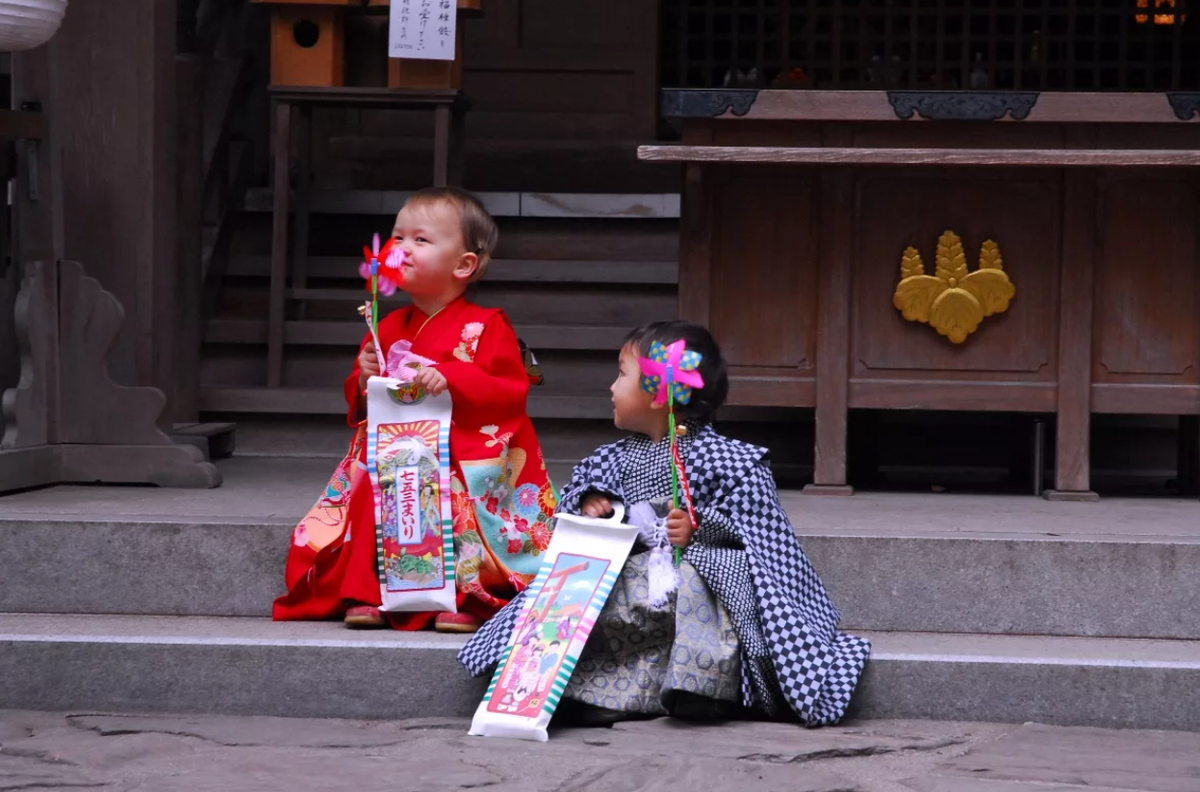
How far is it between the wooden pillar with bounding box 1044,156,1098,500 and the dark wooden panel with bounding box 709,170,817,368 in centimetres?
84

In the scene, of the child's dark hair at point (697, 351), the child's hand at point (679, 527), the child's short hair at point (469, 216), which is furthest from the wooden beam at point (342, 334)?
the child's hand at point (679, 527)

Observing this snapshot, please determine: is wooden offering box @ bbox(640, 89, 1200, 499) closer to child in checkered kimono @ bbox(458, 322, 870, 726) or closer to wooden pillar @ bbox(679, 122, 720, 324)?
wooden pillar @ bbox(679, 122, 720, 324)

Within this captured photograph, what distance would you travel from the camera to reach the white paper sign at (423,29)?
6551mm

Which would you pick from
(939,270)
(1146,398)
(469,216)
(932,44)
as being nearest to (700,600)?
(469,216)

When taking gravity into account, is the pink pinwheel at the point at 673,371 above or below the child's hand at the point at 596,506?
above

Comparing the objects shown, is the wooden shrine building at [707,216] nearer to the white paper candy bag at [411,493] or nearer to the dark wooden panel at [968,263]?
the dark wooden panel at [968,263]

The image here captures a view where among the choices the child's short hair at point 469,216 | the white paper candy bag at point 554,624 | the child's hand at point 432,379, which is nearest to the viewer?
the white paper candy bag at point 554,624

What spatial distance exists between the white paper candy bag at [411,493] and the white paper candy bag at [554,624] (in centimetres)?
33

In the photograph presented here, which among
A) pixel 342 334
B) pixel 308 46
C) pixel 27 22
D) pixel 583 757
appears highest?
pixel 308 46

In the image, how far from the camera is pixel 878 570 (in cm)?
424

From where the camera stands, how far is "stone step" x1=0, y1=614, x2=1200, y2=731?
3805 millimetres

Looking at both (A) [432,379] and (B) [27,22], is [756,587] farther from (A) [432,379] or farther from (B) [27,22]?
(B) [27,22]

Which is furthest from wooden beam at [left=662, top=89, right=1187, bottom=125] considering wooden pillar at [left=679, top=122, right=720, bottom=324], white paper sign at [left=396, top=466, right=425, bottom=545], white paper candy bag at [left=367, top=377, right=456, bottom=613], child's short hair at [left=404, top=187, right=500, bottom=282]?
white paper sign at [left=396, top=466, right=425, bottom=545]

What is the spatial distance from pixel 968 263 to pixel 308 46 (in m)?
3.16
